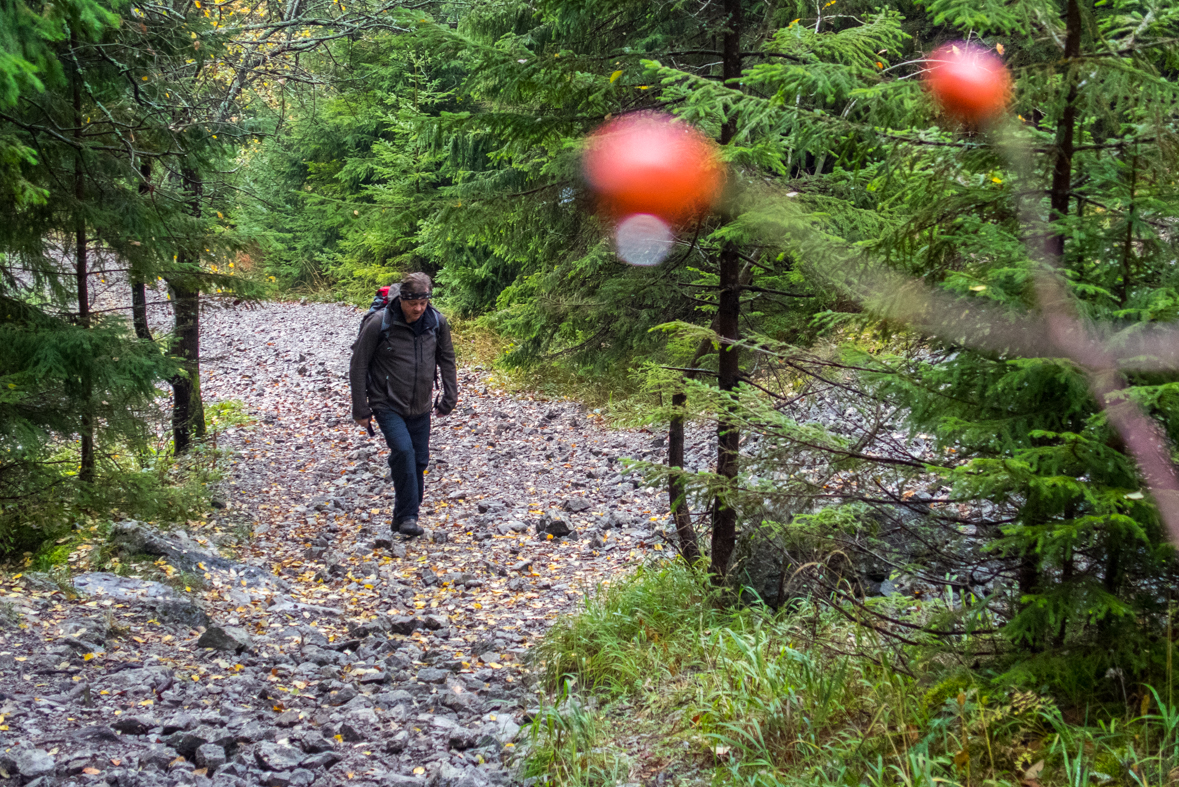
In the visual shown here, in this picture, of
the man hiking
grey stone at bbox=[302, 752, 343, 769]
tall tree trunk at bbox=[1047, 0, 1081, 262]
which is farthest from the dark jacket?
tall tree trunk at bbox=[1047, 0, 1081, 262]

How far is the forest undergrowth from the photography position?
2.52 m

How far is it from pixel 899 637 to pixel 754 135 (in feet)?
9.29

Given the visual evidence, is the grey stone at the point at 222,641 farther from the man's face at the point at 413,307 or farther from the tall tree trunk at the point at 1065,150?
the tall tree trunk at the point at 1065,150

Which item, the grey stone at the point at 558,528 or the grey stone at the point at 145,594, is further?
the grey stone at the point at 558,528

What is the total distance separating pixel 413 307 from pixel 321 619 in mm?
2915

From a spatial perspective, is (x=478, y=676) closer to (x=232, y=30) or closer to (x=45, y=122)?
(x=45, y=122)

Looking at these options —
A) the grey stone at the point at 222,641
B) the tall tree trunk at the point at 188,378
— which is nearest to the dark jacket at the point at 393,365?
the grey stone at the point at 222,641

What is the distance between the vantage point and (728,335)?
16.3ft

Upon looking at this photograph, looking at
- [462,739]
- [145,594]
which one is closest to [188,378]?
[145,594]

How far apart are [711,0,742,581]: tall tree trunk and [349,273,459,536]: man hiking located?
324 cm

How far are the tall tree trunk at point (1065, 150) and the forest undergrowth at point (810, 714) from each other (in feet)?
4.88

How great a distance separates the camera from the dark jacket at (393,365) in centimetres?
727

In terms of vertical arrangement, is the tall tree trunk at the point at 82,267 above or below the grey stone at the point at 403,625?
above

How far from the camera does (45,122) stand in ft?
19.9
